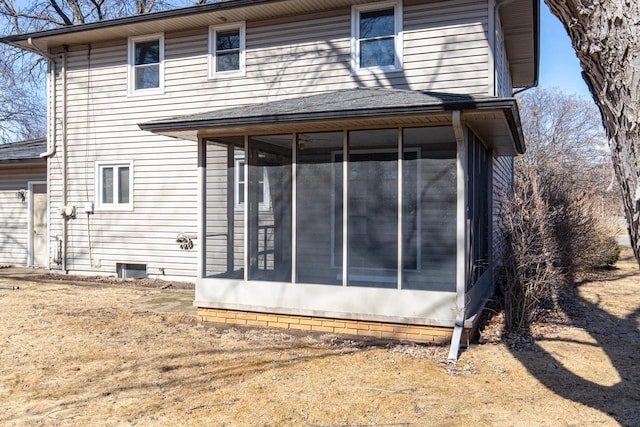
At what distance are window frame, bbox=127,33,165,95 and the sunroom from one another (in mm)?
3815

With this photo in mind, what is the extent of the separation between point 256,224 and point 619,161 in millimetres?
4987

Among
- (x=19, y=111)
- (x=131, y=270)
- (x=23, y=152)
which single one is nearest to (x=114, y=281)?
(x=131, y=270)

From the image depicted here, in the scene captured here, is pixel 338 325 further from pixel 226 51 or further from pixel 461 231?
pixel 226 51

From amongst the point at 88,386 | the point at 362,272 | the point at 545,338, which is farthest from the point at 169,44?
the point at 545,338

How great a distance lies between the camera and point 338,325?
19.5ft

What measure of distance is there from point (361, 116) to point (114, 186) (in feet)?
22.6

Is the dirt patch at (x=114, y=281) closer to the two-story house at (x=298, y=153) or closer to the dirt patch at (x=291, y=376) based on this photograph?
the two-story house at (x=298, y=153)

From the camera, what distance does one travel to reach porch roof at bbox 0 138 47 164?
37.6ft

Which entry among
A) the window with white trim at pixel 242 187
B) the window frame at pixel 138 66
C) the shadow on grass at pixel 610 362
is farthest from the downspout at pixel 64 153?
the shadow on grass at pixel 610 362

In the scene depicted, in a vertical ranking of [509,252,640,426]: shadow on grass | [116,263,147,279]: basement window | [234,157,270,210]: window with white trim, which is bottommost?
[509,252,640,426]: shadow on grass

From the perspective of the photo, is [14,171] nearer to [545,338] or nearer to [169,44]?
[169,44]

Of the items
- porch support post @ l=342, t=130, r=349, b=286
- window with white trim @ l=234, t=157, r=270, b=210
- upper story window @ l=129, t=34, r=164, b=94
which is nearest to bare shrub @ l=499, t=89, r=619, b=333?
porch support post @ l=342, t=130, r=349, b=286

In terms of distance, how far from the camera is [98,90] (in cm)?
1039

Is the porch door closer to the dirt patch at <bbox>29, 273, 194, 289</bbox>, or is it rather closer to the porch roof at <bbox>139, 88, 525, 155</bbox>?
the dirt patch at <bbox>29, 273, 194, 289</bbox>
